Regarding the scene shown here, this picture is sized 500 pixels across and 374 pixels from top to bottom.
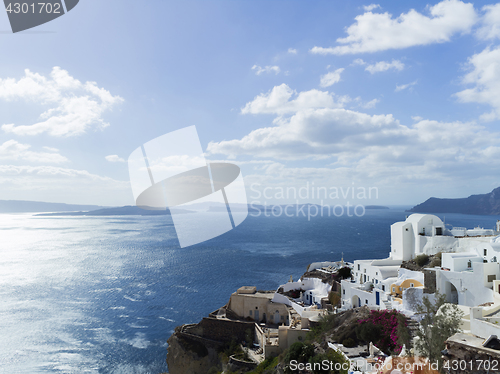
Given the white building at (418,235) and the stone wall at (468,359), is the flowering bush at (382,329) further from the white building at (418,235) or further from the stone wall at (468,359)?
the white building at (418,235)

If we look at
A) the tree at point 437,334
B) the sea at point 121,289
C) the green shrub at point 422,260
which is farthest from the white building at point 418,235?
the sea at point 121,289

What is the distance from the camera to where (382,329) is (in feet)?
65.5

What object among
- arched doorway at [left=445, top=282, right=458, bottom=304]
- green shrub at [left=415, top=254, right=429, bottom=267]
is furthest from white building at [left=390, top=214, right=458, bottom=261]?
arched doorway at [left=445, top=282, right=458, bottom=304]

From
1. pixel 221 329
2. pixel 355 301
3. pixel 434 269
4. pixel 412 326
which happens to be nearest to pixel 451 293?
pixel 434 269

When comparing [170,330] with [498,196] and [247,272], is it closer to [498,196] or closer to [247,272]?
[247,272]

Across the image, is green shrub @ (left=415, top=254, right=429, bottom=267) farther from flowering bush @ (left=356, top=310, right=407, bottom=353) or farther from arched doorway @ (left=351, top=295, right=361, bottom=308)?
flowering bush @ (left=356, top=310, right=407, bottom=353)

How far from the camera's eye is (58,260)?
264 feet

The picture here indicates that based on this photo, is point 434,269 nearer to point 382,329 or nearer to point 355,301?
point 382,329

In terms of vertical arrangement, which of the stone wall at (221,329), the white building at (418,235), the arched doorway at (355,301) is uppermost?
the white building at (418,235)

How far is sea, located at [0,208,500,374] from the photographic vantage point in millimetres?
34375

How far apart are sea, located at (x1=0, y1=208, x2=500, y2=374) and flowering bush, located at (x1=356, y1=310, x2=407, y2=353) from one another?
2158cm

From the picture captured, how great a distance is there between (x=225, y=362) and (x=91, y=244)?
8831 cm

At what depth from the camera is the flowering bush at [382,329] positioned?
62.0 ft

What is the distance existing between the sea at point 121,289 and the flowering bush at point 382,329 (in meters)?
21.6
